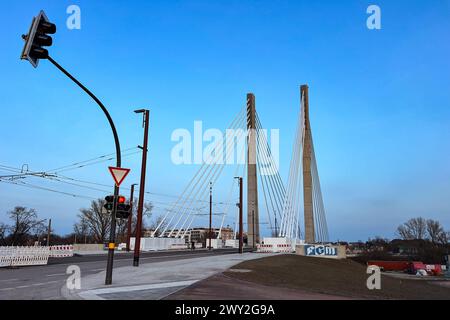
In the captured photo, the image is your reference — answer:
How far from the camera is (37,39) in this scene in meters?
9.56

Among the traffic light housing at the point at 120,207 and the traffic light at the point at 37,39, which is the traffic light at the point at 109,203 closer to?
the traffic light housing at the point at 120,207

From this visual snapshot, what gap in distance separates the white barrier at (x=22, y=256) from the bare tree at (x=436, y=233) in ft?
421

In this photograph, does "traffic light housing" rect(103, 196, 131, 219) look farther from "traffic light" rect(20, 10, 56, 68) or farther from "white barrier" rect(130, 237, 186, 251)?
"white barrier" rect(130, 237, 186, 251)

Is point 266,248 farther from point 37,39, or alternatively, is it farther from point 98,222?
point 98,222

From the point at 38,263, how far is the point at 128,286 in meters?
14.9

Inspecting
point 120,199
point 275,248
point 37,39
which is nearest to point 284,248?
point 275,248

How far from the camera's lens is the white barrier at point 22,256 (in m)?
22.2

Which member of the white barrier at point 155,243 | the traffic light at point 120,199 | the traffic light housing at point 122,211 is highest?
the traffic light at point 120,199

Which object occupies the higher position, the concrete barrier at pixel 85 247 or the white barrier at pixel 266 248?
the white barrier at pixel 266 248

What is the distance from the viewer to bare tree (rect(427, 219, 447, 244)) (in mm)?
126125

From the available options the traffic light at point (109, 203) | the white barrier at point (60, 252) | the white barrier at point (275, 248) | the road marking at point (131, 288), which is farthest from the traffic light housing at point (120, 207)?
the white barrier at point (275, 248)

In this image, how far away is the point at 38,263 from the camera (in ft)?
79.1
